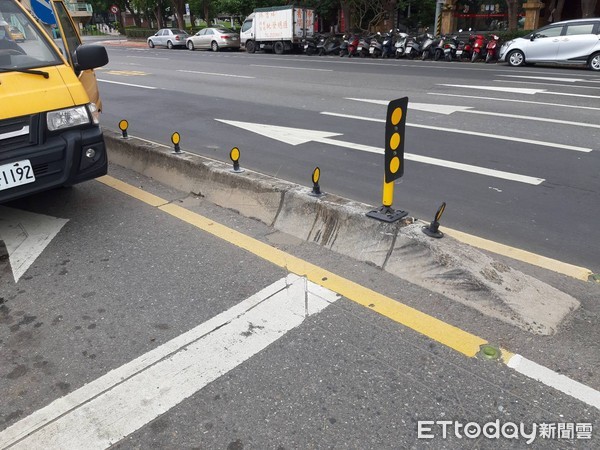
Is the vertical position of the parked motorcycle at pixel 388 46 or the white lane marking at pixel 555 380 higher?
the parked motorcycle at pixel 388 46

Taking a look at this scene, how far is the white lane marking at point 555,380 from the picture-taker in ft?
8.11

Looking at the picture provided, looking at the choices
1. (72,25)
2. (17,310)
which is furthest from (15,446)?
(72,25)

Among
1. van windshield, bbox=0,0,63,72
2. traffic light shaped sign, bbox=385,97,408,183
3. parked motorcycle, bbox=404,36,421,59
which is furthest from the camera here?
parked motorcycle, bbox=404,36,421,59

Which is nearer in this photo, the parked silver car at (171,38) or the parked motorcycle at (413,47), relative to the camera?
the parked motorcycle at (413,47)

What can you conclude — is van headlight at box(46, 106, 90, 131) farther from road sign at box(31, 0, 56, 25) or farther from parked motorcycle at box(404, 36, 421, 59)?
parked motorcycle at box(404, 36, 421, 59)

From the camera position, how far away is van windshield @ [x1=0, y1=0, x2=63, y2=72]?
4.50 m

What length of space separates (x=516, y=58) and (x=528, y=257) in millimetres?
16333

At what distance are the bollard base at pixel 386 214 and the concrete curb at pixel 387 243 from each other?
2.1 inches

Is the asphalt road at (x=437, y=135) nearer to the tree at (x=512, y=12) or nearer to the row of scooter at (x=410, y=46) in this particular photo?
the row of scooter at (x=410, y=46)

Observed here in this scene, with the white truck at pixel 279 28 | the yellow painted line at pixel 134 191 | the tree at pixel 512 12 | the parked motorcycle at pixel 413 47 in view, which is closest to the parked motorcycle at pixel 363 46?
the parked motorcycle at pixel 413 47

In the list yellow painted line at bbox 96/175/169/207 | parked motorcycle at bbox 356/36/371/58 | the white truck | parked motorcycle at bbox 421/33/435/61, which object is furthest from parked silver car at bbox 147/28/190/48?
yellow painted line at bbox 96/175/169/207

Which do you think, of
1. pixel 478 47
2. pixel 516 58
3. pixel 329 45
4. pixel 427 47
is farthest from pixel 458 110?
pixel 329 45

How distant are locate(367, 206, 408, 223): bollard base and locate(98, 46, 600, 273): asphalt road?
1.02 m

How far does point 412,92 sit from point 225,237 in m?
9.02
